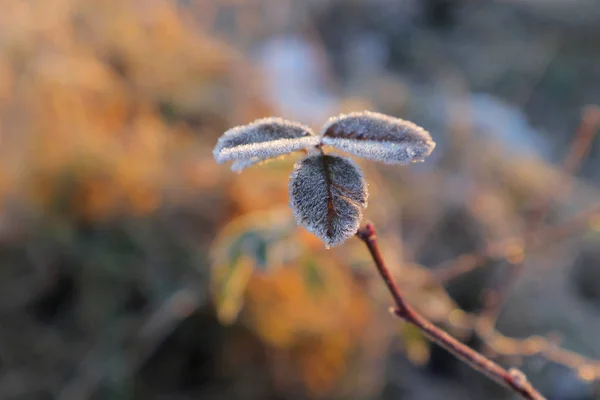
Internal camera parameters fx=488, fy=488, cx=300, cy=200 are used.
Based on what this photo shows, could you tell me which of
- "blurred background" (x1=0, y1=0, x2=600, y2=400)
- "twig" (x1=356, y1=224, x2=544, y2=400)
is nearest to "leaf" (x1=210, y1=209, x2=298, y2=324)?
"blurred background" (x1=0, y1=0, x2=600, y2=400)

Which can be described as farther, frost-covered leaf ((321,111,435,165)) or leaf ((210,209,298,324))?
leaf ((210,209,298,324))

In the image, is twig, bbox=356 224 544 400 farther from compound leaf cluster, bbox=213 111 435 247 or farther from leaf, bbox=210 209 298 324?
leaf, bbox=210 209 298 324

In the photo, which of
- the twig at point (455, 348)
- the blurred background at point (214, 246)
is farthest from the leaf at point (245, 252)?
the twig at point (455, 348)

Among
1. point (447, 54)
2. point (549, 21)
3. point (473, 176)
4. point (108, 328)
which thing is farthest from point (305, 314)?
point (549, 21)

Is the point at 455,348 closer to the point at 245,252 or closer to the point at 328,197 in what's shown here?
the point at 328,197

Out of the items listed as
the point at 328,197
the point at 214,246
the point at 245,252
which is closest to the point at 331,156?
the point at 328,197

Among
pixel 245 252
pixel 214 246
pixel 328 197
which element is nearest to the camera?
pixel 328 197

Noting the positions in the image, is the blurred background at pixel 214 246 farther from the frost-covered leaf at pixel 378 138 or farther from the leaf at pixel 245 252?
the frost-covered leaf at pixel 378 138
